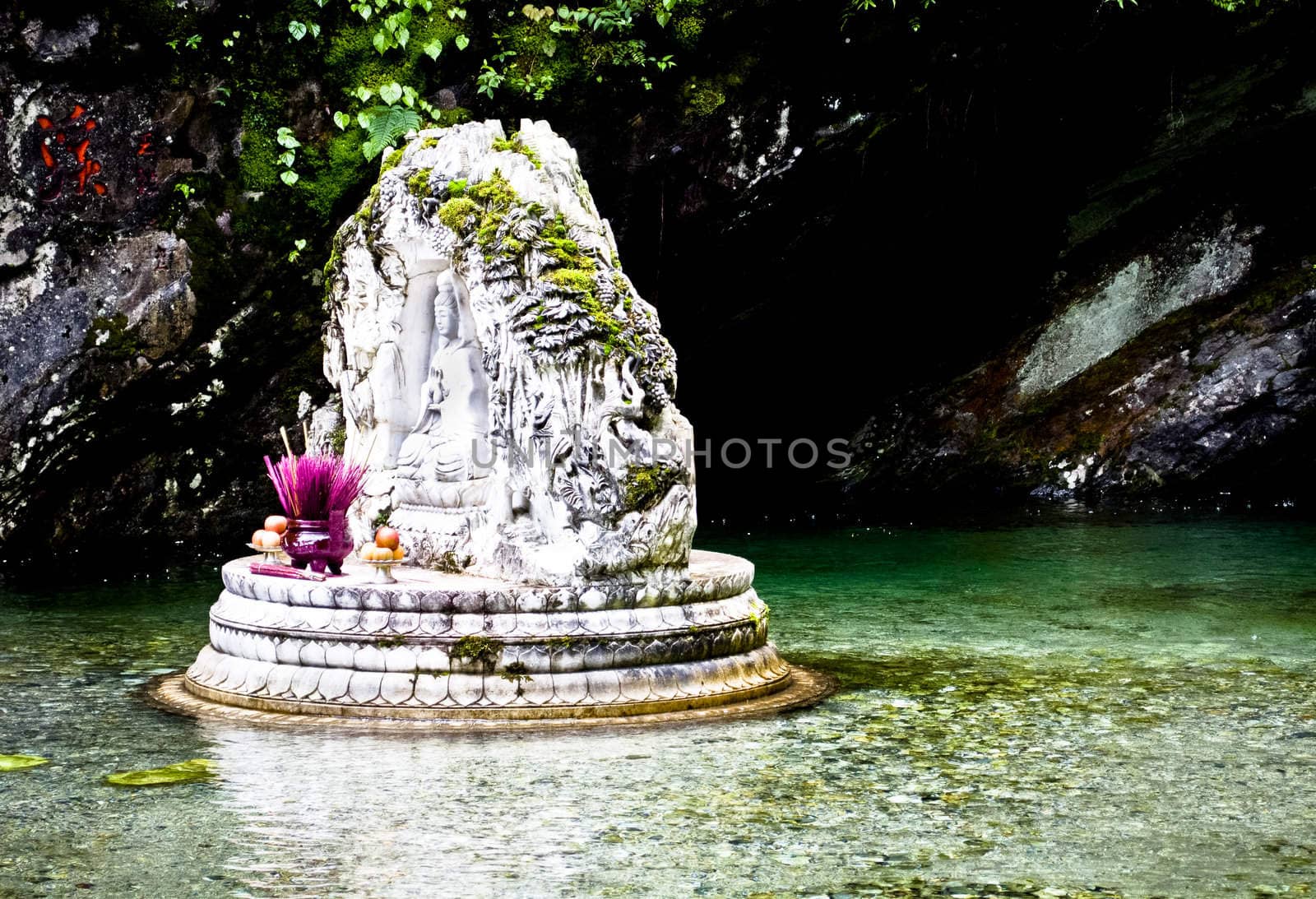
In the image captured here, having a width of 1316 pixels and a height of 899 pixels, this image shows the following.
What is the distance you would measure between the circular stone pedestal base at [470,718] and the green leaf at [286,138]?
5467 mm

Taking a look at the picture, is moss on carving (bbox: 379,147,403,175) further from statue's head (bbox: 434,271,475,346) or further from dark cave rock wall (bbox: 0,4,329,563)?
dark cave rock wall (bbox: 0,4,329,563)

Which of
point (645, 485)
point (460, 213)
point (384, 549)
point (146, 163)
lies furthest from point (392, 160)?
point (146, 163)

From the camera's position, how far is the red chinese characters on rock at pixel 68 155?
9711 mm

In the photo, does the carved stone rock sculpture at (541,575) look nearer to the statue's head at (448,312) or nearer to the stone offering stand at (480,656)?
the stone offering stand at (480,656)

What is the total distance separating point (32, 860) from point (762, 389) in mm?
10322

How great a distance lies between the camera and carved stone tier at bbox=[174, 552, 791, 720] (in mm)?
5109

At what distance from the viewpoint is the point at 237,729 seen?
4.95 m

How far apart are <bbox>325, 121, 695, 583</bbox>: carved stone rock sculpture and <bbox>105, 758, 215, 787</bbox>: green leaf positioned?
55.6 inches

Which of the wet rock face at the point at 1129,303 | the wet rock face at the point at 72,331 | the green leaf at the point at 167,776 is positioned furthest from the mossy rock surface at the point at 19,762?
the wet rock face at the point at 1129,303

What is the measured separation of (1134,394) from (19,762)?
10975 mm

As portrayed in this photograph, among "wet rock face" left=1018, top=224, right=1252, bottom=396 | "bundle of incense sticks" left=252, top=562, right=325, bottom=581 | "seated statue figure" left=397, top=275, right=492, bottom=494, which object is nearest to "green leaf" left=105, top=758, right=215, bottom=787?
"bundle of incense sticks" left=252, top=562, right=325, bottom=581

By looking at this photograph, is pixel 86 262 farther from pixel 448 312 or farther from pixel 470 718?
pixel 470 718

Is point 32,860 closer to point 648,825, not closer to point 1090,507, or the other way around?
point 648,825

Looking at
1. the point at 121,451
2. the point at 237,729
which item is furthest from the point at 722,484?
the point at 237,729
